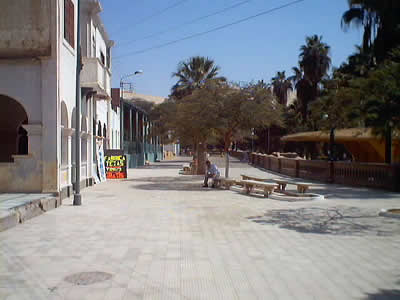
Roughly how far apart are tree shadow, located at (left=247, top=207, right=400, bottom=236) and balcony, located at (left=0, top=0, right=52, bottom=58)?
847 centimetres

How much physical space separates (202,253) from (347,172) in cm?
1562

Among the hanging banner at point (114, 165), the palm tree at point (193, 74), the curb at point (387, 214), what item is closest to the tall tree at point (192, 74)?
the palm tree at point (193, 74)

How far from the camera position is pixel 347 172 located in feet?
70.3

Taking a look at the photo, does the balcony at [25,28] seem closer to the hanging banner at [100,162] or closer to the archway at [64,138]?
the archway at [64,138]

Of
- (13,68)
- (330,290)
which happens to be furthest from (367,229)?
(13,68)

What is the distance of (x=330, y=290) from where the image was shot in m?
5.66

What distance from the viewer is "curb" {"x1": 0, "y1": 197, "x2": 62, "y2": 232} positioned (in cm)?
960

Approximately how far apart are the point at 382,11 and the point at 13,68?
50.7ft

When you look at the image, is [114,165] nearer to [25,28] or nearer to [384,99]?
[25,28]

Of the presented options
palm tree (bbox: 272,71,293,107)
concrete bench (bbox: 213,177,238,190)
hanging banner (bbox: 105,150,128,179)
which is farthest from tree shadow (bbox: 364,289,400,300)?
palm tree (bbox: 272,71,293,107)

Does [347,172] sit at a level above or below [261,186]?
above

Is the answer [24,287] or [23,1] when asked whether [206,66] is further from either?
[24,287]

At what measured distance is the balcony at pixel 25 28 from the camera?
13484mm

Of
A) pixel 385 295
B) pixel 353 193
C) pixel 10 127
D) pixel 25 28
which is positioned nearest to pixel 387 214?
pixel 353 193
